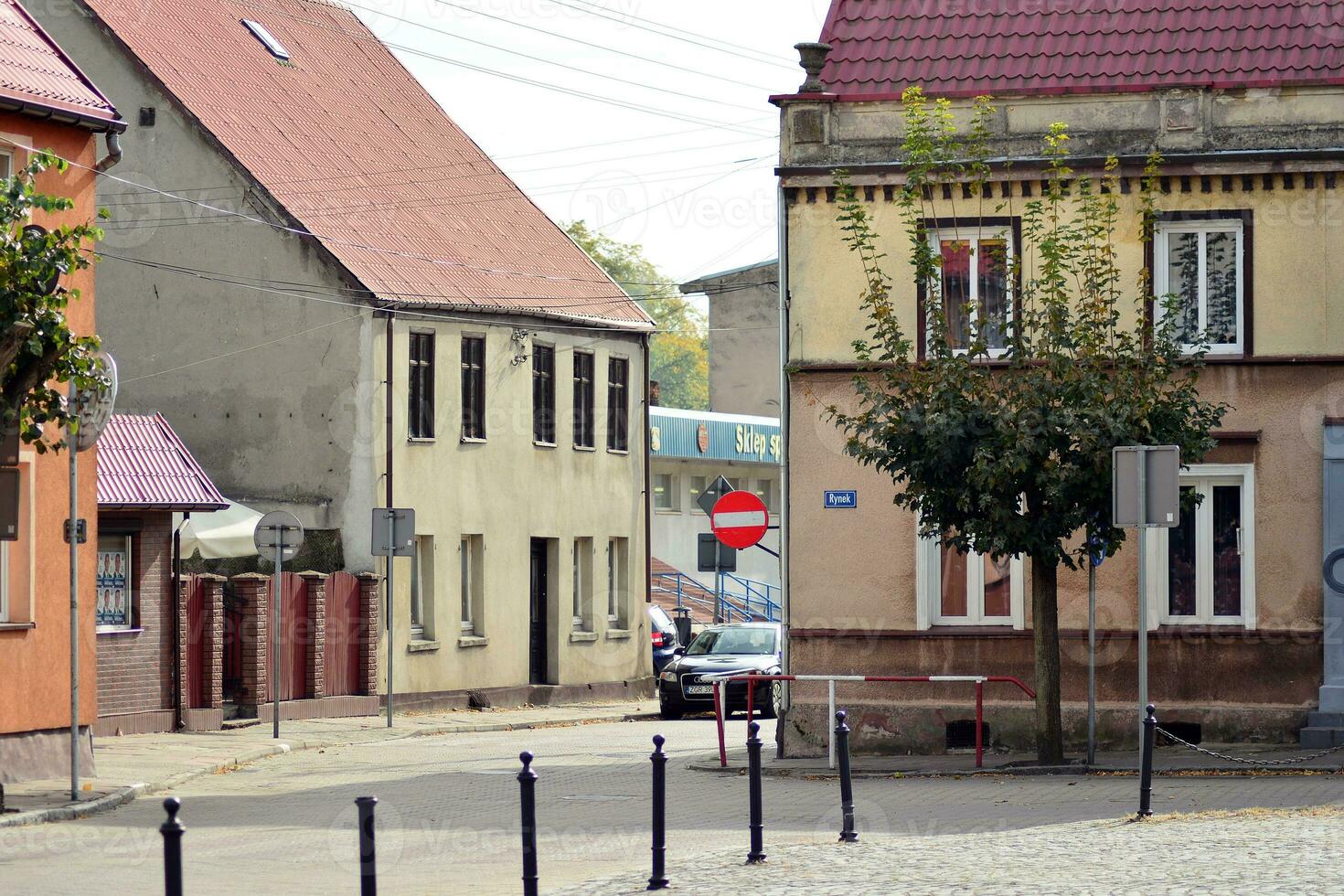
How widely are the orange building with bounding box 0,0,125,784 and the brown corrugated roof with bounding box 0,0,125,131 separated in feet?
0.05

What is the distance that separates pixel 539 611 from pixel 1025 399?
59.5 feet

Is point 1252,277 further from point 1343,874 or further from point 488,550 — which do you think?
point 488,550

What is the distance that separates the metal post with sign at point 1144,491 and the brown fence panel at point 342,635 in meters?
15.9

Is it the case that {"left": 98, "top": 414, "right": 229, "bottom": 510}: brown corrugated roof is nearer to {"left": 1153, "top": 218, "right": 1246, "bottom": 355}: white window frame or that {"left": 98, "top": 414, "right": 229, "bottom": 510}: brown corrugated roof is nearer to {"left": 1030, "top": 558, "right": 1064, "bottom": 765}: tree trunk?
{"left": 1030, "top": 558, "right": 1064, "bottom": 765}: tree trunk

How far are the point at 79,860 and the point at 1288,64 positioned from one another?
14642 millimetres

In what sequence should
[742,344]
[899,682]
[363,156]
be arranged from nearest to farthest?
[899,682], [363,156], [742,344]

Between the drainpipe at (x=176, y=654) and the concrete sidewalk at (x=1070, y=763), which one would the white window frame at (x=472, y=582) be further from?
the concrete sidewalk at (x=1070, y=763)

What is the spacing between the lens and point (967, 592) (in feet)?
71.1

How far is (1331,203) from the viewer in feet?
68.3

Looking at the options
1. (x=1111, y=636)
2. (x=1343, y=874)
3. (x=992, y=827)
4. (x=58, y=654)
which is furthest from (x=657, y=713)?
(x=1343, y=874)

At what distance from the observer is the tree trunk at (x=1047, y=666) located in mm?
19000

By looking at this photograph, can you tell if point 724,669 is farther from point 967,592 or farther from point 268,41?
point 268,41

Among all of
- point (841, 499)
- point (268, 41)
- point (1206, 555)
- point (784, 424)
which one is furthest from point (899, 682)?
point (268, 41)

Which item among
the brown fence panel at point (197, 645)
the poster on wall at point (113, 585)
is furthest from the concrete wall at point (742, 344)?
the poster on wall at point (113, 585)
